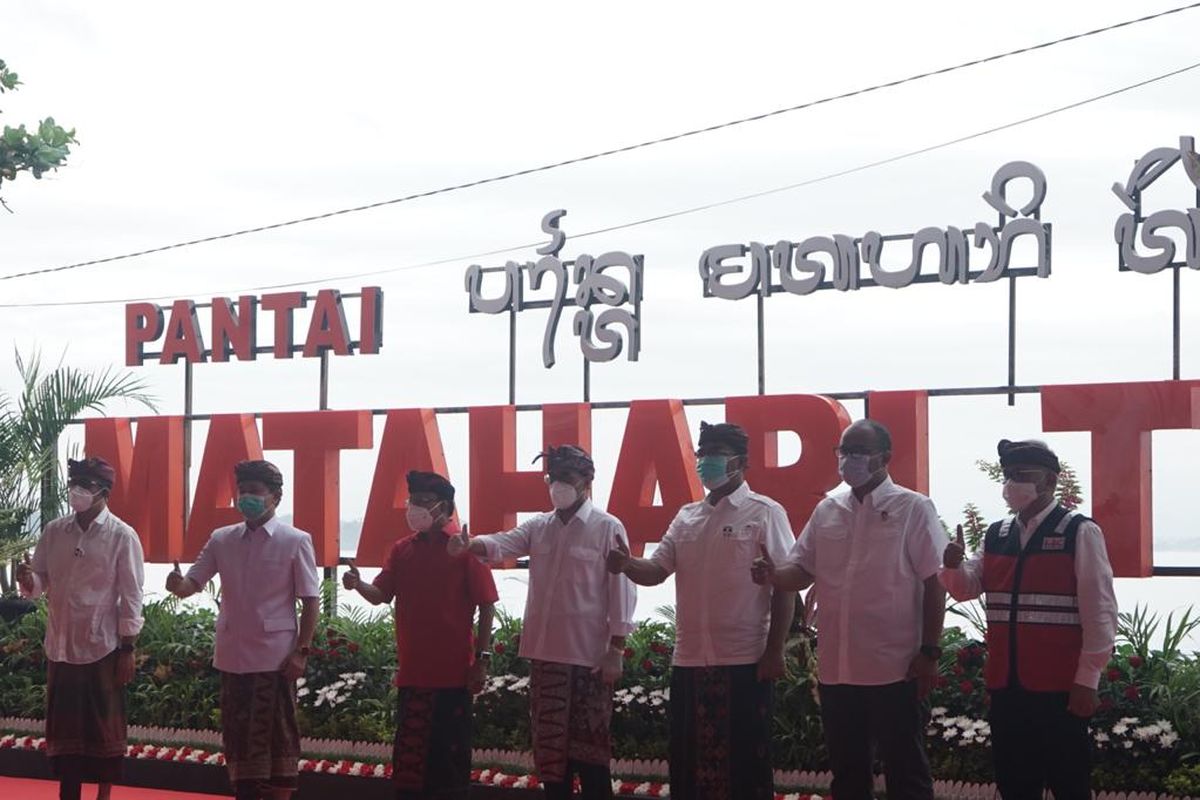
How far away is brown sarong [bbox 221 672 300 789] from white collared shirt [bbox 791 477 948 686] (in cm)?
263

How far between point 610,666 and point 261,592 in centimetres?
164

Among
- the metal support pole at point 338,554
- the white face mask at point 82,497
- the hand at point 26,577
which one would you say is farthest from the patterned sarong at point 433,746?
the metal support pole at point 338,554

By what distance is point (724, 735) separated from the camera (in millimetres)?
6965

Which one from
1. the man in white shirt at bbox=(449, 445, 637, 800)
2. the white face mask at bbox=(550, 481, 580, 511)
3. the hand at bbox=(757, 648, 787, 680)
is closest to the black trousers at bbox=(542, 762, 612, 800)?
the man in white shirt at bbox=(449, 445, 637, 800)

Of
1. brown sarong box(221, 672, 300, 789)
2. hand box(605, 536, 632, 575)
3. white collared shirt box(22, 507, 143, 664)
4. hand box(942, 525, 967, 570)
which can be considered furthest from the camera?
white collared shirt box(22, 507, 143, 664)

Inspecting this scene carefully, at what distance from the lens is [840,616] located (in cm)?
657

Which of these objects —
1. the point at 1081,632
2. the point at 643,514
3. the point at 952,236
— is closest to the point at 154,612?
the point at 643,514

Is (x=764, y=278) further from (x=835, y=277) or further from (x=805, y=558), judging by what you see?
(x=805, y=558)

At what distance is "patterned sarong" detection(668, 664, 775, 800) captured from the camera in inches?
273

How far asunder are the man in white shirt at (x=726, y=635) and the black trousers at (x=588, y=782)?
422 millimetres

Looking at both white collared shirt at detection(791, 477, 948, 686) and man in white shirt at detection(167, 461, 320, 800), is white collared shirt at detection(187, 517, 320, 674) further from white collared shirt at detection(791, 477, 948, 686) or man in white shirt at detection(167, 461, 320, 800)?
white collared shirt at detection(791, 477, 948, 686)

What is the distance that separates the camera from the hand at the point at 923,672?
6359 mm

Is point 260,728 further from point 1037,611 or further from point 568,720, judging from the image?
point 1037,611

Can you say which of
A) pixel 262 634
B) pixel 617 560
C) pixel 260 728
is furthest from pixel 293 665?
pixel 617 560
